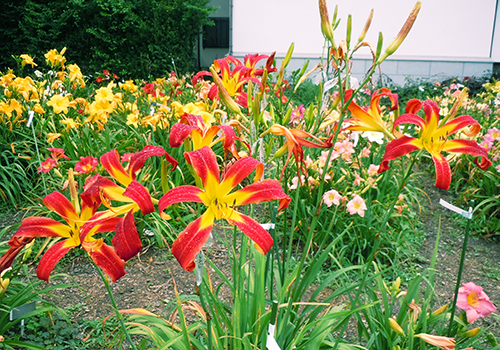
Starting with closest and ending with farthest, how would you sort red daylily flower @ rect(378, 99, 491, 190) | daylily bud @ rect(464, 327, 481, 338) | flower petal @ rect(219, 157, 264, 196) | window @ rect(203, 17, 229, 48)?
flower petal @ rect(219, 157, 264, 196) < red daylily flower @ rect(378, 99, 491, 190) < daylily bud @ rect(464, 327, 481, 338) < window @ rect(203, 17, 229, 48)

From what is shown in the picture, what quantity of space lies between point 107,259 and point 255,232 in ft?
1.03

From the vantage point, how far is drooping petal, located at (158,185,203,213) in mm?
699

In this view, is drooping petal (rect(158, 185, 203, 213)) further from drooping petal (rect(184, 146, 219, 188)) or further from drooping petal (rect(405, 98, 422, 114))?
drooping petal (rect(405, 98, 422, 114))

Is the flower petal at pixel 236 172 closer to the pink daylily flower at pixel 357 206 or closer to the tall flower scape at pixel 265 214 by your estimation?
the tall flower scape at pixel 265 214

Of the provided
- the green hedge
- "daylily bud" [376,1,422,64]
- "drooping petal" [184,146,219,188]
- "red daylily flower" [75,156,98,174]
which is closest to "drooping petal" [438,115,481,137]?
"daylily bud" [376,1,422,64]

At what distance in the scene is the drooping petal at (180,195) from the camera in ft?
2.29

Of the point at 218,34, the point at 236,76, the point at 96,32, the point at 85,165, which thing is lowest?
the point at 85,165

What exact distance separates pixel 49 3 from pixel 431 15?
8159mm

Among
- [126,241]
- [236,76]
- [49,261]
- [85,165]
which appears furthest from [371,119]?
[85,165]

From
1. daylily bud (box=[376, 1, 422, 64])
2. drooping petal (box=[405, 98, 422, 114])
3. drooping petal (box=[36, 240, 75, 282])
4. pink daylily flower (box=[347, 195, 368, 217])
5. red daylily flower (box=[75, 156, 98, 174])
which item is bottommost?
pink daylily flower (box=[347, 195, 368, 217])

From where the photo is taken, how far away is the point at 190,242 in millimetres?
685

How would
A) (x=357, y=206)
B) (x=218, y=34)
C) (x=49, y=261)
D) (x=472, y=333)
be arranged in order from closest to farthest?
(x=49, y=261), (x=472, y=333), (x=357, y=206), (x=218, y=34)

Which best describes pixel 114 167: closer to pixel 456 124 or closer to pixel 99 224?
pixel 99 224

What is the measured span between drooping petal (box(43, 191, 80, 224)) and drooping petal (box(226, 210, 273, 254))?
1.24 ft
